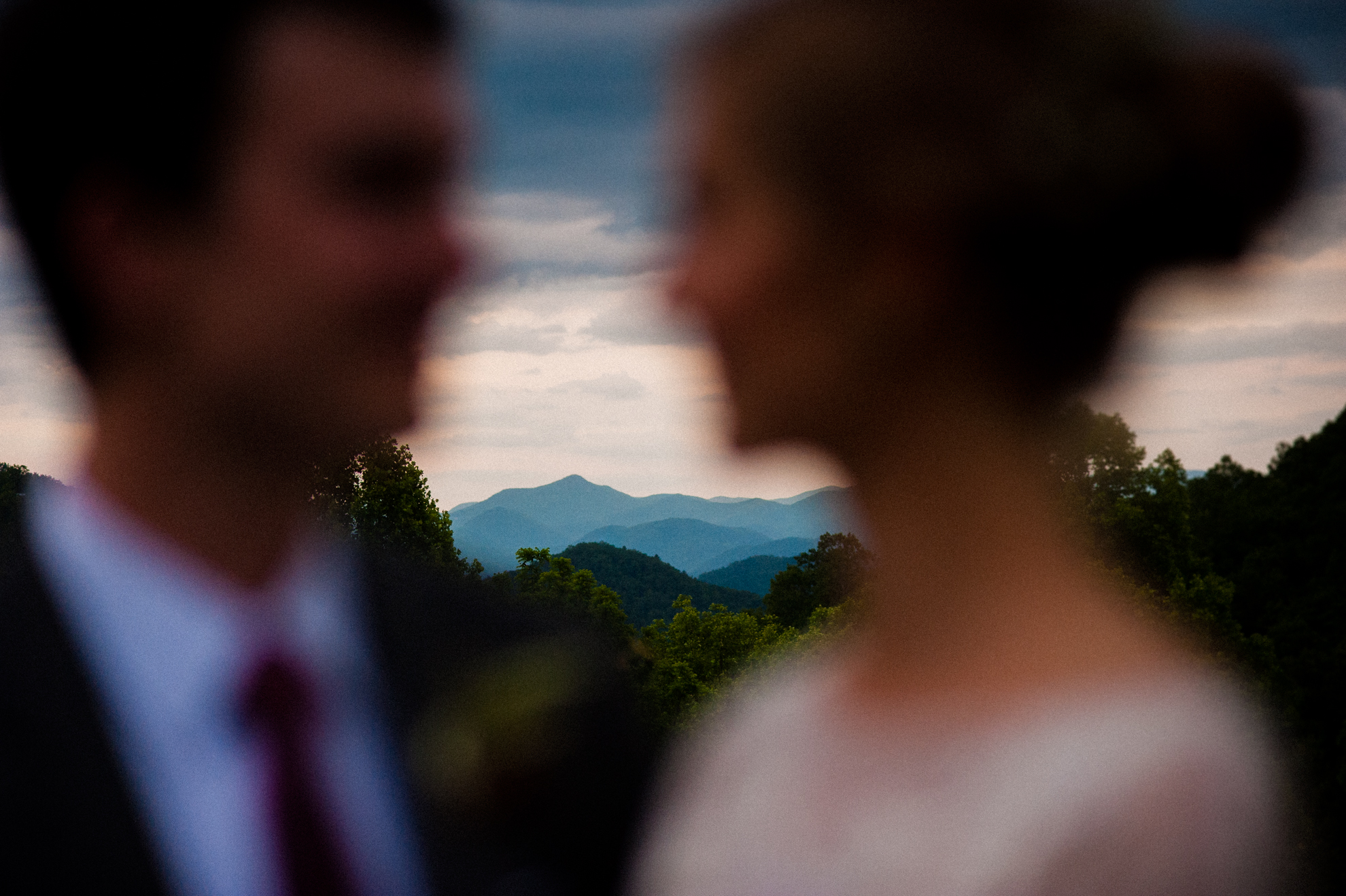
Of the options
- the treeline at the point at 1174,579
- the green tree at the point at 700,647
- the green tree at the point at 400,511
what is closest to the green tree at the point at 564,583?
the treeline at the point at 1174,579

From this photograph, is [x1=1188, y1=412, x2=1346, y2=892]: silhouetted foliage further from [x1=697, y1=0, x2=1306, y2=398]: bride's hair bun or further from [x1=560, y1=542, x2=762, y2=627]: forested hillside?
[x1=697, y1=0, x2=1306, y2=398]: bride's hair bun

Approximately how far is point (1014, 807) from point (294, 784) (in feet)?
5.84

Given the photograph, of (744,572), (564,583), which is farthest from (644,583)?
(744,572)

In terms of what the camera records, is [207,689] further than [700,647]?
No

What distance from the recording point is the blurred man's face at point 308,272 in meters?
2.95

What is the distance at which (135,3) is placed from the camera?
295 centimetres

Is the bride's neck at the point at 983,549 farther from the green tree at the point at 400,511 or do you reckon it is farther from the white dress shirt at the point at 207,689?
the green tree at the point at 400,511

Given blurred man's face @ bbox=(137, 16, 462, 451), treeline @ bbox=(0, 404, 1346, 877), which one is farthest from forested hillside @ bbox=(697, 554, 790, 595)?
blurred man's face @ bbox=(137, 16, 462, 451)

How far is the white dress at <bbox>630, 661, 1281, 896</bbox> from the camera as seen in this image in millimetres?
1903

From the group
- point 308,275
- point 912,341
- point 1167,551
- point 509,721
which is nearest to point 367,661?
point 509,721

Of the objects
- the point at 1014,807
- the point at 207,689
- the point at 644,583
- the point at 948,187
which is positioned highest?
the point at 948,187

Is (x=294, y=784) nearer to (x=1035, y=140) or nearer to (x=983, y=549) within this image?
(x=983, y=549)

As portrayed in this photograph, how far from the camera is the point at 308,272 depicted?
116 inches

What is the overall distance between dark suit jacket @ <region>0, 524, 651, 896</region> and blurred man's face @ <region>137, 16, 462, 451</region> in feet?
2.32
